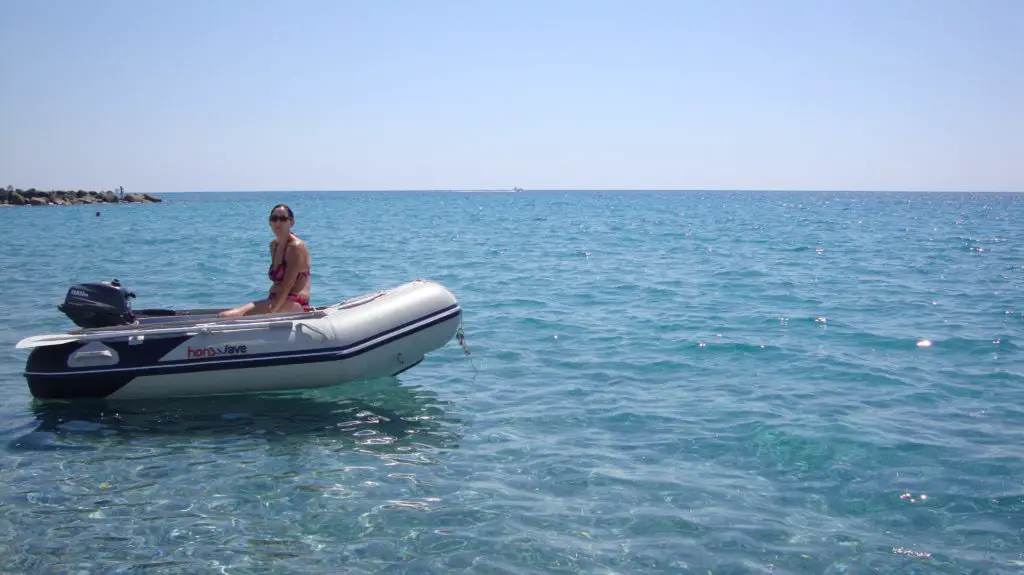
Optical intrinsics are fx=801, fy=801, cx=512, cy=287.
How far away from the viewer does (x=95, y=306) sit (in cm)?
731

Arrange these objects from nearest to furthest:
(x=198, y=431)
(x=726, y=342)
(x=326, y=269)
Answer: (x=198, y=431), (x=726, y=342), (x=326, y=269)

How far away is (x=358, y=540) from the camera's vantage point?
456 cm

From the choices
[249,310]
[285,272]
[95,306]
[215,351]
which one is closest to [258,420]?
[215,351]

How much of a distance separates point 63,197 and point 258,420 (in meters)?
68.1

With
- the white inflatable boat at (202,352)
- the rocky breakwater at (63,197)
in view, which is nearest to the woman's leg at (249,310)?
the white inflatable boat at (202,352)

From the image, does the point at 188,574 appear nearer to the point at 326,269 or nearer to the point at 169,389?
the point at 169,389

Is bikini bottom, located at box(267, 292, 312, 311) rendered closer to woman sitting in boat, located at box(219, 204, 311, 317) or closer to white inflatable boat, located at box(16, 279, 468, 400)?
woman sitting in boat, located at box(219, 204, 311, 317)

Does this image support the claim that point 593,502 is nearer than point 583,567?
No

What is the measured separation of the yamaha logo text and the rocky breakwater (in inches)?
2447

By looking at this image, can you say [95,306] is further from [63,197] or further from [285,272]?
[63,197]

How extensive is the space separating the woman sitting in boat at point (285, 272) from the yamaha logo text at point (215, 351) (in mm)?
713

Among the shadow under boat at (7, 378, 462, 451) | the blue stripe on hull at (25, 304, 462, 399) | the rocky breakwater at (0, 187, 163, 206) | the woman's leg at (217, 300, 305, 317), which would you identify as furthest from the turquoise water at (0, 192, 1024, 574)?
the rocky breakwater at (0, 187, 163, 206)

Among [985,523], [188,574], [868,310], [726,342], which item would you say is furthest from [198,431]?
[868,310]

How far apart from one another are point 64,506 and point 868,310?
1143 cm
